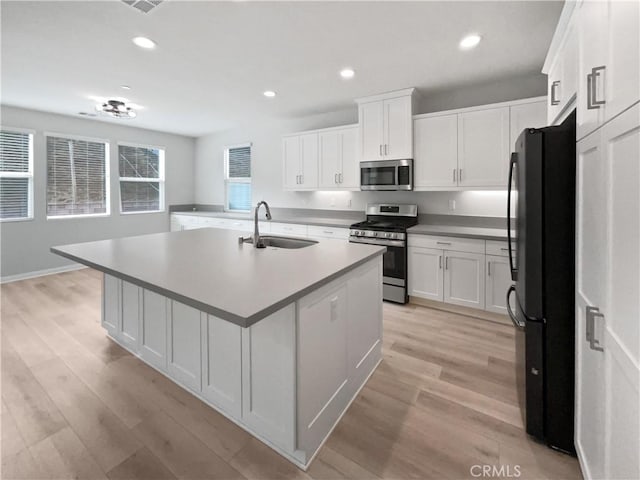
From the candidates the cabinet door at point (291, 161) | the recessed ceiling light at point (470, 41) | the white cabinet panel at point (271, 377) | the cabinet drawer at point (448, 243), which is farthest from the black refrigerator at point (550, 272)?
the cabinet door at point (291, 161)

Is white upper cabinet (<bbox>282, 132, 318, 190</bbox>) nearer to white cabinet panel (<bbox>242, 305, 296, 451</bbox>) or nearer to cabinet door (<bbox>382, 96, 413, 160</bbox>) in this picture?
cabinet door (<bbox>382, 96, 413, 160</bbox>)

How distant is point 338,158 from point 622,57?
3.47 meters

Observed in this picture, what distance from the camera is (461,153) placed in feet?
11.2

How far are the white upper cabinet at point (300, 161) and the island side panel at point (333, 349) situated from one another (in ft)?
8.81

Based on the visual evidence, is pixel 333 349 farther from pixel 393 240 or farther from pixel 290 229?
pixel 290 229

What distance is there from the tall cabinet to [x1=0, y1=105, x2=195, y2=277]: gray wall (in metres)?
6.49

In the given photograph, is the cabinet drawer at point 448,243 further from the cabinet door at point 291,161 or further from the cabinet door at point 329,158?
the cabinet door at point 291,161

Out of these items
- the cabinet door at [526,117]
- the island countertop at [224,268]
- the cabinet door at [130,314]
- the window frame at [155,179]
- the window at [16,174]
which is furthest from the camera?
the window frame at [155,179]

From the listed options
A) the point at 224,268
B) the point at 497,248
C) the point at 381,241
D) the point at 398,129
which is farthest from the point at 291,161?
the point at 224,268

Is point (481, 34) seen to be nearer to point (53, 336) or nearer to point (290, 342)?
point (290, 342)

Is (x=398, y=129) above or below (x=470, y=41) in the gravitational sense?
below

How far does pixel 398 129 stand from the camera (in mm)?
3709

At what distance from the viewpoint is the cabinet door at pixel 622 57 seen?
34.6 inches

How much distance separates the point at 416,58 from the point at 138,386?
352 cm
